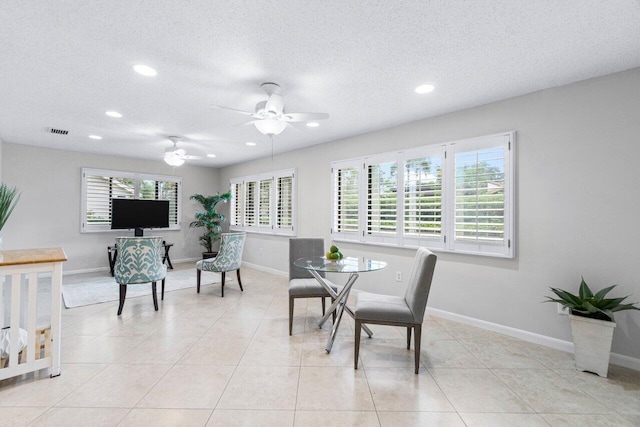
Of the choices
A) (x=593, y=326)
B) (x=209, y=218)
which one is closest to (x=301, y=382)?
Answer: (x=593, y=326)

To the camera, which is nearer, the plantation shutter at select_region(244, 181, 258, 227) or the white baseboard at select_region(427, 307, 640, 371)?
the white baseboard at select_region(427, 307, 640, 371)

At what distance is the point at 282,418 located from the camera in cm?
181

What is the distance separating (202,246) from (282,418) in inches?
258

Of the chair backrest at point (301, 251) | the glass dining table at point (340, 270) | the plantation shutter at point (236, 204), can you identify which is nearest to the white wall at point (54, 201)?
the plantation shutter at point (236, 204)

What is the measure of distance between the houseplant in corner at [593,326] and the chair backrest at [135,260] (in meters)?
4.50

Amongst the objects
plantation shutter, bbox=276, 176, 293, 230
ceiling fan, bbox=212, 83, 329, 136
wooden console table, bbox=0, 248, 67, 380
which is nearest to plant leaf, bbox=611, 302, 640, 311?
ceiling fan, bbox=212, 83, 329, 136

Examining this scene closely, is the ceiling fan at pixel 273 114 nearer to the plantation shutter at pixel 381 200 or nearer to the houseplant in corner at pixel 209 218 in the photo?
the plantation shutter at pixel 381 200

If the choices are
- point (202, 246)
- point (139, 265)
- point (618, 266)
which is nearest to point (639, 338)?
point (618, 266)

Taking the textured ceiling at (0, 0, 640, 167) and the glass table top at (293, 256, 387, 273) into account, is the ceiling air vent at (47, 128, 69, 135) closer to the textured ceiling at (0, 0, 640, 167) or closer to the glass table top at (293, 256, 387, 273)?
the textured ceiling at (0, 0, 640, 167)

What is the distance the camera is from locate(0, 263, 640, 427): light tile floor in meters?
1.83

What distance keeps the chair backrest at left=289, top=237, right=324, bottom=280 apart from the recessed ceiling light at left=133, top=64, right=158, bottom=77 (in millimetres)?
2220

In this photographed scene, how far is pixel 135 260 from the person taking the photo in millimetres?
3666

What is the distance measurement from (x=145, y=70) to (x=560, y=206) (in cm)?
404

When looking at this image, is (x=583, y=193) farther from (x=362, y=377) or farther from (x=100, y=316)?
(x=100, y=316)
